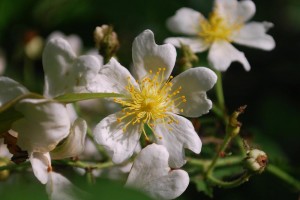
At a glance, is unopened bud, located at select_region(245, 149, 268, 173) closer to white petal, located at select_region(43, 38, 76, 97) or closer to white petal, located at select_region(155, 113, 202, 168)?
white petal, located at select_region(155, 113, 202, 168)

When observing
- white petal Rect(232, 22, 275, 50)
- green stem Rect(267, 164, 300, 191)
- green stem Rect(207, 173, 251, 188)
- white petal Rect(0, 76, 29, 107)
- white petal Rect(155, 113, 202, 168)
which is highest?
white petal Rect(0, 76, 29, 107)

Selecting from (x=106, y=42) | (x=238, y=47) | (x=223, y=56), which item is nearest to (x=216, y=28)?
(x=223, y=56)

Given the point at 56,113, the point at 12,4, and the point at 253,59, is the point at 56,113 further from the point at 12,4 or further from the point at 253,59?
the point at 253,59

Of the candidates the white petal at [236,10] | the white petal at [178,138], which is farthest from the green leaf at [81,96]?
the white petal at [236,10]

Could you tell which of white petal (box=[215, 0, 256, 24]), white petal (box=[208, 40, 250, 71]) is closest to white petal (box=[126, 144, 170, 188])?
white petal (box=[208, 40, 250, 71])

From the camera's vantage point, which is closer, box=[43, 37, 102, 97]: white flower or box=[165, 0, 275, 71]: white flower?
box=[43, 37, 102, 97]: white flower

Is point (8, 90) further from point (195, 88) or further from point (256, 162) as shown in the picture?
point (256, 162)

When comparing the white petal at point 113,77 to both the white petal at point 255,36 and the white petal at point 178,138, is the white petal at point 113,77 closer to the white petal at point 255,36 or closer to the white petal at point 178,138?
the white petal at point 178,138
